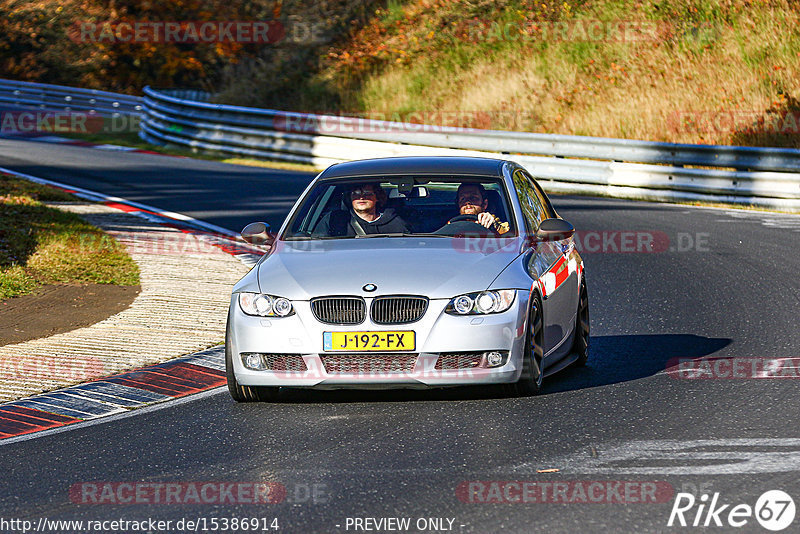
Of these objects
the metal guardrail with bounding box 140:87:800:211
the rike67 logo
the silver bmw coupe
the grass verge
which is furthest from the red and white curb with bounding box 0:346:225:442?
the metal guardrail with bounding box 140:87:800:211

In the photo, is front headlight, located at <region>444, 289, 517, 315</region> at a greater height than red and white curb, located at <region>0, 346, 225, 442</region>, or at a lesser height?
greater

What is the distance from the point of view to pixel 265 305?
777 centimetres

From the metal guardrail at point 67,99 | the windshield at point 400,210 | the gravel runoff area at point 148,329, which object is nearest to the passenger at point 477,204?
the windshield at point 400,210

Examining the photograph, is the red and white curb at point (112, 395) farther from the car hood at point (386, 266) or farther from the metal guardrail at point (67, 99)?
the metal guardrail at point (67, 99)

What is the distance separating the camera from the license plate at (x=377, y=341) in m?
7.47

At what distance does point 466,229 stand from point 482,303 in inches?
46.2

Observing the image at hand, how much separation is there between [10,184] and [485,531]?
16073 millimetres

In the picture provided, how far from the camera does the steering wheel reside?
340 inches

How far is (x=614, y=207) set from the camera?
19.7 metres

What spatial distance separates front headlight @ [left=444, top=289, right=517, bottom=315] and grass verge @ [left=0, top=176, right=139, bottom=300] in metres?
5.93

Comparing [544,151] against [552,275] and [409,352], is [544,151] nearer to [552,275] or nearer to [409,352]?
[552,275]

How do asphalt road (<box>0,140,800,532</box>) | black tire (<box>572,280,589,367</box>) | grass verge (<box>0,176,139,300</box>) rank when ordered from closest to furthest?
asphalt road (<box>0,140,800,532</box>), black tire (<box>572,280,589,367</box>), grass verge (<box>0,176,139,300</box>)

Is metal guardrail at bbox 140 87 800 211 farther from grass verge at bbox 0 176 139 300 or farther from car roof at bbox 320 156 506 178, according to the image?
car roof at bbox 320 156 506 178

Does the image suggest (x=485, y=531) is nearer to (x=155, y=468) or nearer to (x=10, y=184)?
(x=155, y=468)
